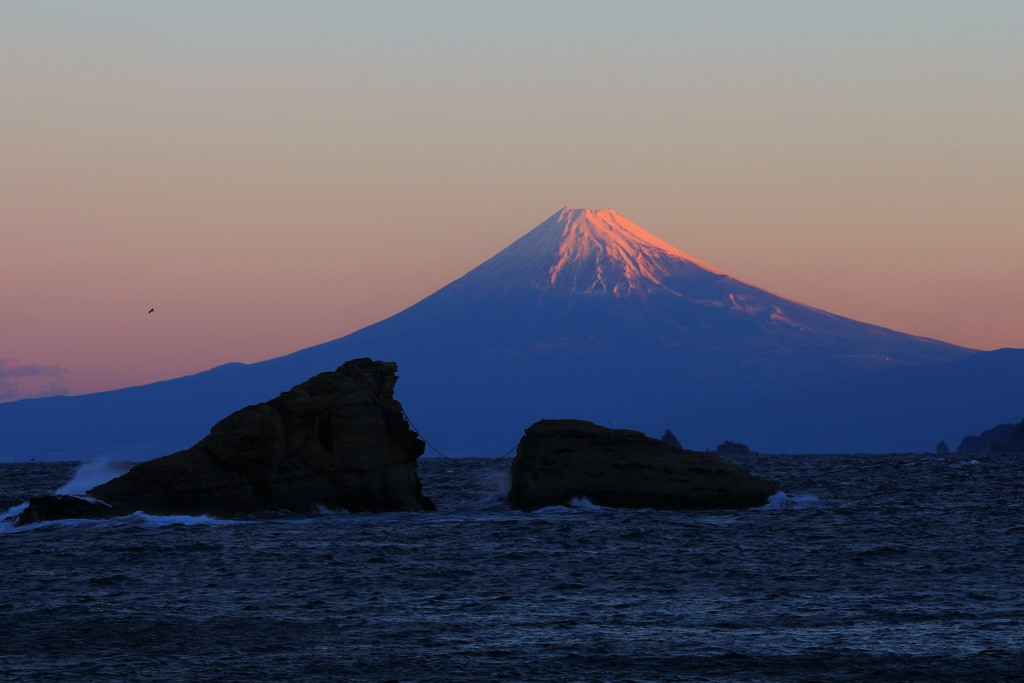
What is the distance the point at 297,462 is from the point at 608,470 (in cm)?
1325

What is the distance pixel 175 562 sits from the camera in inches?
1810

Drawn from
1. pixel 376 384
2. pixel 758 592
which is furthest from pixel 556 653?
pixel 376 384

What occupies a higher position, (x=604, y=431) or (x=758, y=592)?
(x=604, y=431)

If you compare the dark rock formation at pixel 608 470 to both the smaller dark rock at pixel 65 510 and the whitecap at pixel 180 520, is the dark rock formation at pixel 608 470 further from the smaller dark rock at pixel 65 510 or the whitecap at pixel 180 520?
the smaller dark rock at pixel 65 510

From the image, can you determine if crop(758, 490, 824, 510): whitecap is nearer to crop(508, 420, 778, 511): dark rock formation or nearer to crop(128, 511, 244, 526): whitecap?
crop(508, 420, 778, 511): dark rock formation

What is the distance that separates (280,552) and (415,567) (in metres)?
5.58

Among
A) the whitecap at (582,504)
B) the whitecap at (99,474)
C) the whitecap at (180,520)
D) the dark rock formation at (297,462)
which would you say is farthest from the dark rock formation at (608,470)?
the whitecap at (99,474)

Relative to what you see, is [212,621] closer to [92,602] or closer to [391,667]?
[92,602]

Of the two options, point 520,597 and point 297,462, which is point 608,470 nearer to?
point 297,462

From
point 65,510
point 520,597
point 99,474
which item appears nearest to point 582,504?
point 65,510

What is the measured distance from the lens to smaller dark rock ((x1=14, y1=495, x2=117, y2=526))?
195 ft

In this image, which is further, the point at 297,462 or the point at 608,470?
the point at 608,470

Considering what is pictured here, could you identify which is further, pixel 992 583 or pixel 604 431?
pixel 604 431

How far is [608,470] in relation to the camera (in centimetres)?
6444
